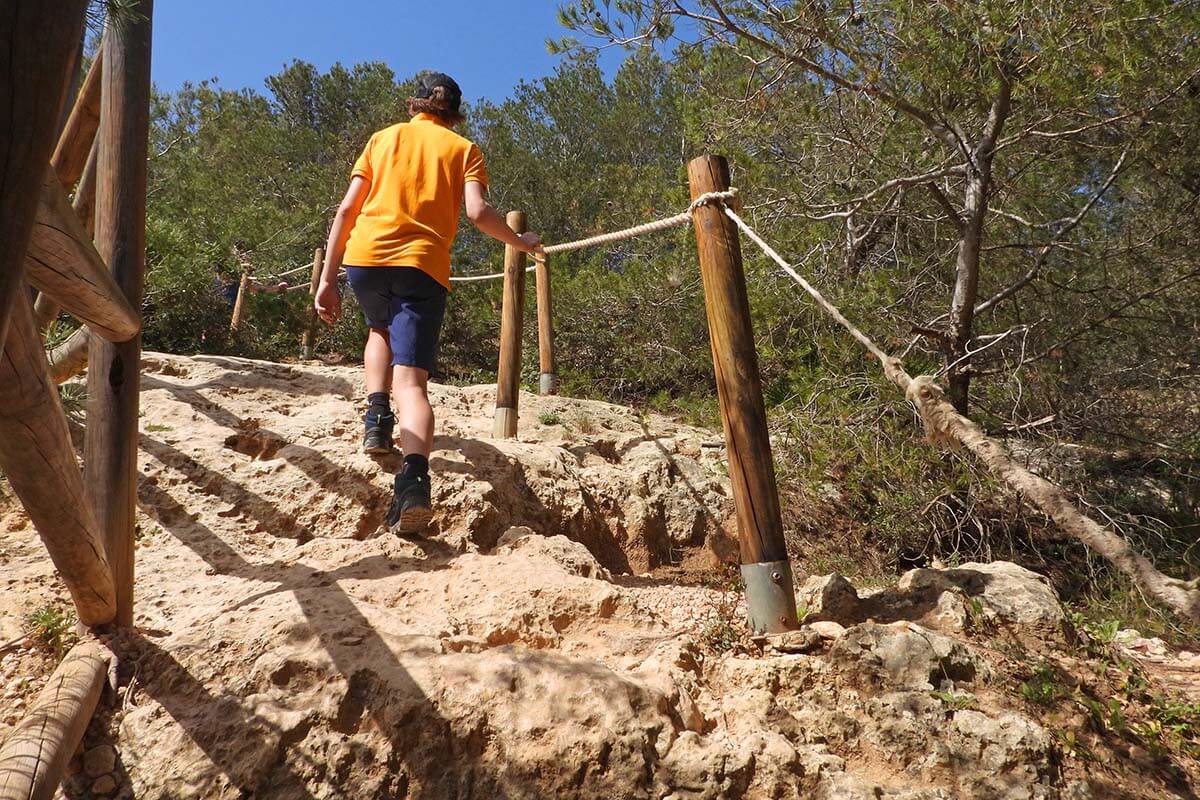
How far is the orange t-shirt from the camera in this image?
2801 mm

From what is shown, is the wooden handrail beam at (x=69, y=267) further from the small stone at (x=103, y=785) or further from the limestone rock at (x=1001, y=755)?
the limestone rock at (x=1001, y=755)

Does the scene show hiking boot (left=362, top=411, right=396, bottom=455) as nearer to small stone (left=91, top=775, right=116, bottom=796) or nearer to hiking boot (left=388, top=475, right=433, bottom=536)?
hiking boot (left=388, top=475, right=433, bottom=536)

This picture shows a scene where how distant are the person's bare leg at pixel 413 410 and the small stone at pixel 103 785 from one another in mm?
1263

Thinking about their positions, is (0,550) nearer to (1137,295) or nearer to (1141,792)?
(1141,792)

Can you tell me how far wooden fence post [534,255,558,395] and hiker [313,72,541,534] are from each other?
1.73 m

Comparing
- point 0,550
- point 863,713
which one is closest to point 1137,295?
point 863,713

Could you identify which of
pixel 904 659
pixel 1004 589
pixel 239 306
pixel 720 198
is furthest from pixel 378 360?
pixel 239 306

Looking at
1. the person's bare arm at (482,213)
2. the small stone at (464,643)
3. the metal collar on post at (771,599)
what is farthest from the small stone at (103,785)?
the person's bare arm at (482,213)

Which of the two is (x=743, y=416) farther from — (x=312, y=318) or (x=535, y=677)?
(x=312, y=318)

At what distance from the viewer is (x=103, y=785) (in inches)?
64.4

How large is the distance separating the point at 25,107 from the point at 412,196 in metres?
2.18

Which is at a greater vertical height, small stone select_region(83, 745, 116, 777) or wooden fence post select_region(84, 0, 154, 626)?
wooden fence post select_region(84, 0, 154, 626)

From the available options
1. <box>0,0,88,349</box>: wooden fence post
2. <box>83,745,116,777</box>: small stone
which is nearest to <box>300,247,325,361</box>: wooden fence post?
<box>83,745,116,777</box>: small stone

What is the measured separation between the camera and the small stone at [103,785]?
1.63 m
